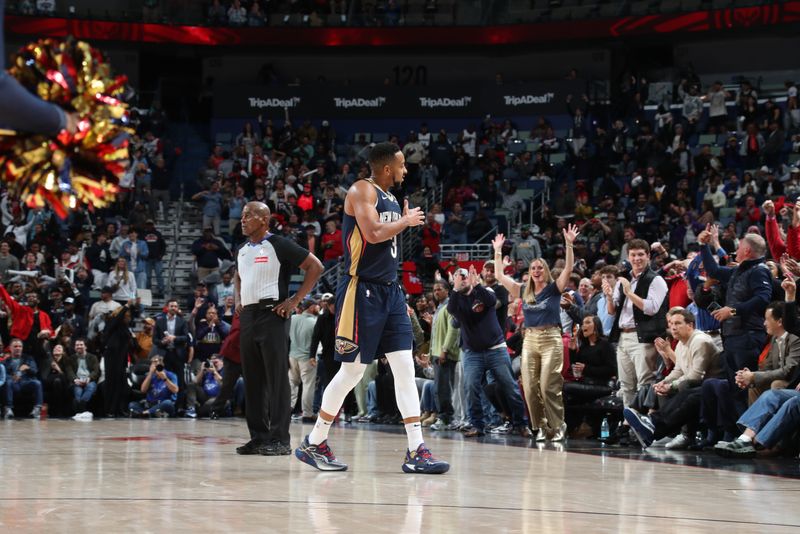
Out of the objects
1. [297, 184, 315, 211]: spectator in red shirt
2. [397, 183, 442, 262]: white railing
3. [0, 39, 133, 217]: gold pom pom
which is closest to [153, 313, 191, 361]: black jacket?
[397, 183, 442, 262]: white railing

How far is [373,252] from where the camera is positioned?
7812 millimetres

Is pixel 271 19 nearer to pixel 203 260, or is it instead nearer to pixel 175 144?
pixel 175 144

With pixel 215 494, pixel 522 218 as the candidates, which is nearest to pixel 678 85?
pixel 522 218

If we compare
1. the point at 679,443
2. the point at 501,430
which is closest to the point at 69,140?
the point at 679,443

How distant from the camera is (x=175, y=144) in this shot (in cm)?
2956

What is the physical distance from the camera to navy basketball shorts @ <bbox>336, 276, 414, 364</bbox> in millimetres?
7691

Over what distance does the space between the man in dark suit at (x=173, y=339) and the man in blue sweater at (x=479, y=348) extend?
243 inches

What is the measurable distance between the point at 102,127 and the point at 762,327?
774 centimetres

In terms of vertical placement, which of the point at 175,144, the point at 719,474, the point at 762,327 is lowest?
the point at 719,474

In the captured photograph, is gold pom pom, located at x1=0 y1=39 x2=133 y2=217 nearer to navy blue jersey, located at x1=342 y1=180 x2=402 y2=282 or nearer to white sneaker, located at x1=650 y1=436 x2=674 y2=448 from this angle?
navy blue jersey, located at x1=342 y1=180 x2=402 y2=282

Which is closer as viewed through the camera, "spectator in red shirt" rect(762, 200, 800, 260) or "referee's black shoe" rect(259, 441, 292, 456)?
"referee's black shoe" rect(259, 441, 292, 456)

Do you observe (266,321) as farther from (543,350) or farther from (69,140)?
(69,140)

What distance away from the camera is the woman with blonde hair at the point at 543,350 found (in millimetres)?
11461

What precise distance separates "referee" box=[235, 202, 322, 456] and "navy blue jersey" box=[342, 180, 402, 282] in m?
1.39
